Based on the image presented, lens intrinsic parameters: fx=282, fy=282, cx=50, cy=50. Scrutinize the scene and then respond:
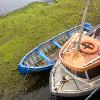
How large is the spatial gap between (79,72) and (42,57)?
4.24 metres

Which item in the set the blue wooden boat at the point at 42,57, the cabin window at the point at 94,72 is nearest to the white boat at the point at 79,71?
the cabin window at the point at 94,72

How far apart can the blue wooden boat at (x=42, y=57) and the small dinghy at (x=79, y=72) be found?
1.71 meters

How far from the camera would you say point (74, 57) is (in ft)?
53.5

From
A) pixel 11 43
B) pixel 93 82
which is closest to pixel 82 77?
pixel 93 82

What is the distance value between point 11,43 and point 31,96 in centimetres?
635

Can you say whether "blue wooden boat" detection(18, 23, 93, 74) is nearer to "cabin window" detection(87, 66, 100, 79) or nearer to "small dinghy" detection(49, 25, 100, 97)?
"small dinghy" detection(49, 25, 100, 97)

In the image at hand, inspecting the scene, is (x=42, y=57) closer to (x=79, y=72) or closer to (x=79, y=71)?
(x=79, y=72)

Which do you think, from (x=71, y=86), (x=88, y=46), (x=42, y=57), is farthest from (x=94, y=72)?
(x=42, y=57)

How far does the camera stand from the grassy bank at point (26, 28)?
18.9 m

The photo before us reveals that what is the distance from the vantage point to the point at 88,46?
16.9 metres

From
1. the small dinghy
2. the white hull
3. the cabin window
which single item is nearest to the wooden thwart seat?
the small dinghy

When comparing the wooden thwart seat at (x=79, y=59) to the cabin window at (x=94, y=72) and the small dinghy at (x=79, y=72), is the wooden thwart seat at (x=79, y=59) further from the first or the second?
the cabin window at (x=94, y=72)

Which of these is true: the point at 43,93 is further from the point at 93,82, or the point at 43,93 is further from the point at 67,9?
the point at 67,9

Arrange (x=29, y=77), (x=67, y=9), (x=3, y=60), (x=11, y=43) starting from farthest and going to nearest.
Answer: (x=67, y=9)
(x=11, y=43)
(x=3, y=60)
(x=29, y=77)
